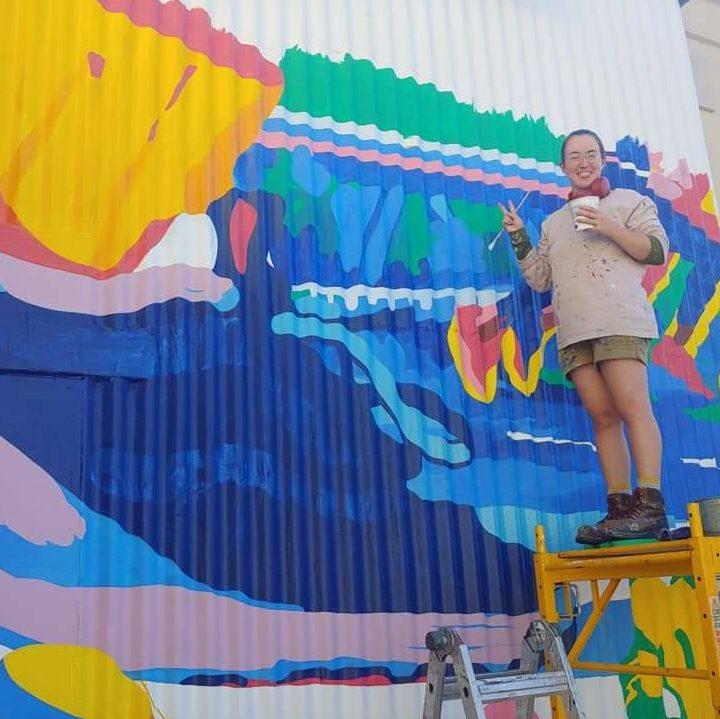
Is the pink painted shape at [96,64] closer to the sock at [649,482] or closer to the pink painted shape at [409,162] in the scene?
the pink painted shape at [409,162]

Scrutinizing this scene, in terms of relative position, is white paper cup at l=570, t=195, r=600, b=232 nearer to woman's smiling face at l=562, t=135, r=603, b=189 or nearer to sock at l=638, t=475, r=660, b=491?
woman's smiling face at l=562, t=135, r=603, b=189

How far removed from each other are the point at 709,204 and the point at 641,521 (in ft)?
7.09

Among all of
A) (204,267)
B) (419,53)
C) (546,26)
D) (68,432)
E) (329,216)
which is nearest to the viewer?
(68,432)

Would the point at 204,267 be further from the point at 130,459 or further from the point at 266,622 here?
the point at 266,622

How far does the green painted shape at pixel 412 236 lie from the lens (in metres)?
3.56

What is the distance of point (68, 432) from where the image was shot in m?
2.88

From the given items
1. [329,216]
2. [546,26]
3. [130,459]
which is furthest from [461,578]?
[546,26]

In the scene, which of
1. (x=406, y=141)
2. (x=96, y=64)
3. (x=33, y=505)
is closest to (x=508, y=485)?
(x=406, y=141)

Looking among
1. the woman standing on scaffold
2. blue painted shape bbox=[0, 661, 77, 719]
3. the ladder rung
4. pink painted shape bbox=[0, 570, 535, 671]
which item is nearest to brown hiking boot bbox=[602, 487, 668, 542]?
the woman standing on scaffold

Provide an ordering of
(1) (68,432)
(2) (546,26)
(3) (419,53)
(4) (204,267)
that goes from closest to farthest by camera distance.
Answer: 1. (1) (68,432)
2. (4) (204,267)
3. (3) (419,53)
4. (2) (546,26)

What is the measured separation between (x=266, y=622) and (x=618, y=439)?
1591 millimetres

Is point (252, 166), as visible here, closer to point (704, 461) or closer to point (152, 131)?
point (152, 131)

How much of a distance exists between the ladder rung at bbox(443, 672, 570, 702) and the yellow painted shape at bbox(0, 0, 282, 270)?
1953 millimetres

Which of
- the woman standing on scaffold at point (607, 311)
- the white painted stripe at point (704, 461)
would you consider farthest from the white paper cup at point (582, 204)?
the white painted stripe at point (704, 461)
